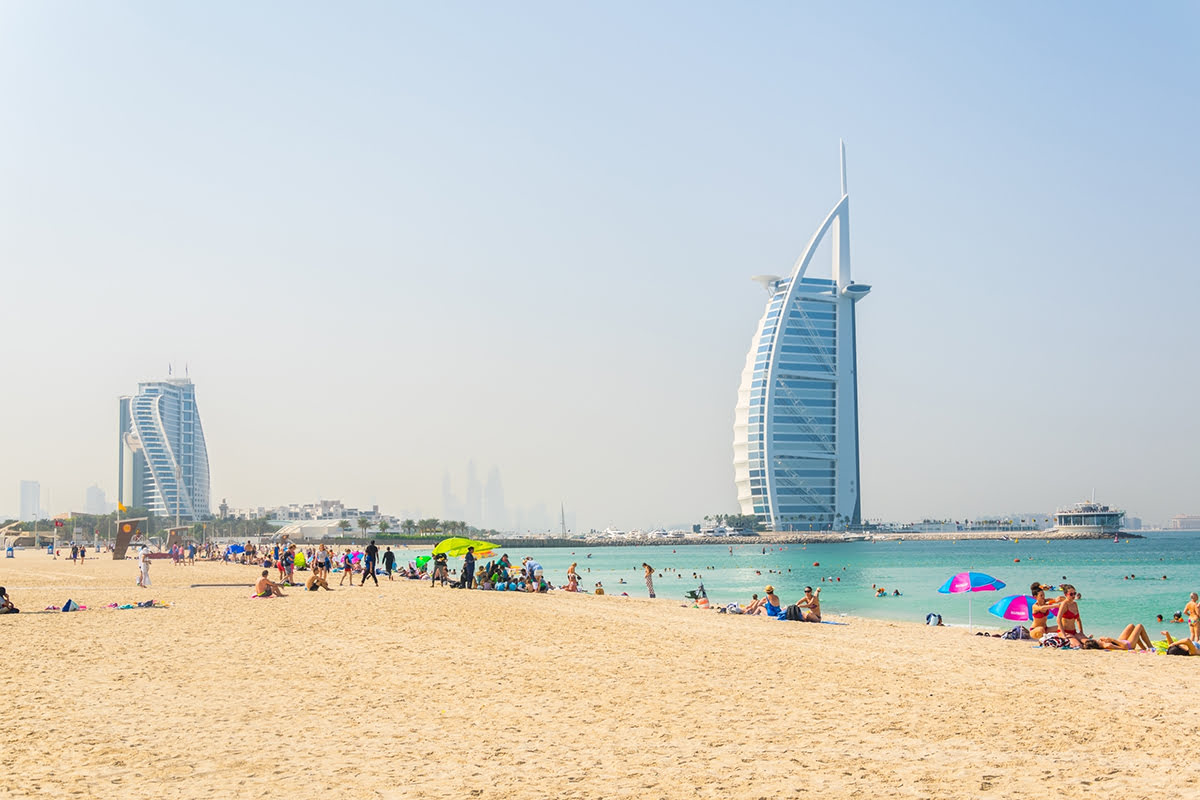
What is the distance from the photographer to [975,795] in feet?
21.2

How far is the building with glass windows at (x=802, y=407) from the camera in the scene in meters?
138

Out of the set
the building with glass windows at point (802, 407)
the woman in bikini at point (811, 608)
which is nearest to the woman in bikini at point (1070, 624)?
the woman in bikini at point (811, 608)

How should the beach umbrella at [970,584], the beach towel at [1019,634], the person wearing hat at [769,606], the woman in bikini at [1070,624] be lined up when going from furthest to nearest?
the person wearing hat at [769,606], the beach umbrella at [970,584], the beach towel at [1019,634], the woman in bikini at [1070,624]

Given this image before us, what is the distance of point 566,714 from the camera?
923 centimetres

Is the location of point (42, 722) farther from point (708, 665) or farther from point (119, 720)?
point (708, 665)

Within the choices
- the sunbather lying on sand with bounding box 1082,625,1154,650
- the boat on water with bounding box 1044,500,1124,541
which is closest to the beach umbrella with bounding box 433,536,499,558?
the sunbather lying on sand with bounding box 1082,625,1154,650

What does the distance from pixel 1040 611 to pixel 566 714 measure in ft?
36.4

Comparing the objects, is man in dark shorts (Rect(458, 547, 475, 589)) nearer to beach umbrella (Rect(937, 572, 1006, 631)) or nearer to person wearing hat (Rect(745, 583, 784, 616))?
person wearing hat (Rect(745, 583, 784, 616))

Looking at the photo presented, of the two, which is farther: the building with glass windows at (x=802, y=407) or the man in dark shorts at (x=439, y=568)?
the building with glass windows at (x=802, y=407)

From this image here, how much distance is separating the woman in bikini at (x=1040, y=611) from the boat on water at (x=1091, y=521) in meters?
148

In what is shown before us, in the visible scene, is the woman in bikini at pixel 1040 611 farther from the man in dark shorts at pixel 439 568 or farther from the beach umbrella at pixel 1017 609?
the man in dark shorts at pixel 439 568

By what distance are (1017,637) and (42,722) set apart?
48.1 feet

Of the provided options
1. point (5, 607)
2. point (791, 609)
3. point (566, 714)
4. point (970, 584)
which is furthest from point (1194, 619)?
point (5, 607)

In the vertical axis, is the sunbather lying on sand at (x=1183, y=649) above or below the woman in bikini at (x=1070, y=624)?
below
